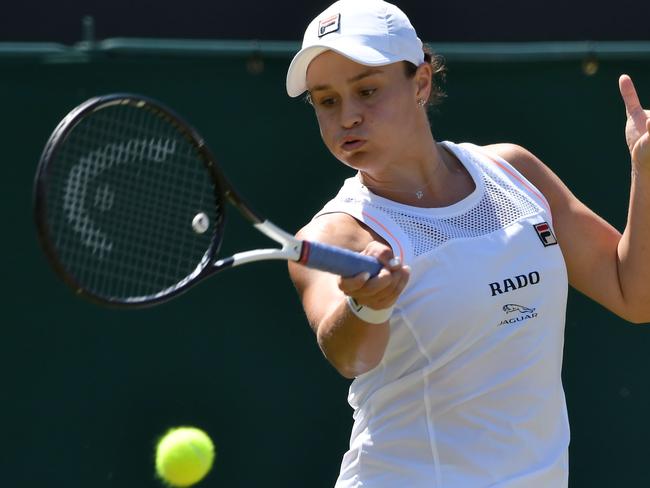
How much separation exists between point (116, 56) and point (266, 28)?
1.96 ft

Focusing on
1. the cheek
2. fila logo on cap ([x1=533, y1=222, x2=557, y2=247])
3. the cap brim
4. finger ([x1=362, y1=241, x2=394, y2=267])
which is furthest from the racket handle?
fila logo on cap ([x1=533, y1=222, x2=557, y2=247])

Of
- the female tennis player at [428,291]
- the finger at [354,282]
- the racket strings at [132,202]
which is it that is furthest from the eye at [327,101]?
the racket strings at [132,202]

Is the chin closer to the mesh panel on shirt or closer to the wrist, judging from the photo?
the mesh panel on shirt

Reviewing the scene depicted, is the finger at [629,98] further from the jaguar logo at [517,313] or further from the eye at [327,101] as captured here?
the eye at [327,101]

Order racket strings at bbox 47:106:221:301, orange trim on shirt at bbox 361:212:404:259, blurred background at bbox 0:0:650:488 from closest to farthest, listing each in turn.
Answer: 1. orange trim on shirt at bbox 361:212:404:259
2. racket strings at bbox 47:106:221:301
3. blurred background at bbox 0:0:650:488

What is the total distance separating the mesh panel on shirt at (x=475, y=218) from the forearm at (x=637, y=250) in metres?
0.22

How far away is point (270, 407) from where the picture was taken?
410cm

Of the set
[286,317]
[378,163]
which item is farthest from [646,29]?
[378,163]

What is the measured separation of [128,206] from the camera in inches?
116

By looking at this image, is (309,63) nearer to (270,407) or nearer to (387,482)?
(387,482)

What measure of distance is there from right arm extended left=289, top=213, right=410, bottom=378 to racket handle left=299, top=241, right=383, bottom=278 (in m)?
0.02

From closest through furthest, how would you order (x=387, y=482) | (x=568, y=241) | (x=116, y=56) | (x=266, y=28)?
(x=387, y=482), (x=568, y=241), (x=116, y=56), (x=266, y=28)

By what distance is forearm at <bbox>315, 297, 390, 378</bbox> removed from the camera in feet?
7.39

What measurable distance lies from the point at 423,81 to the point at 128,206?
75 cm
